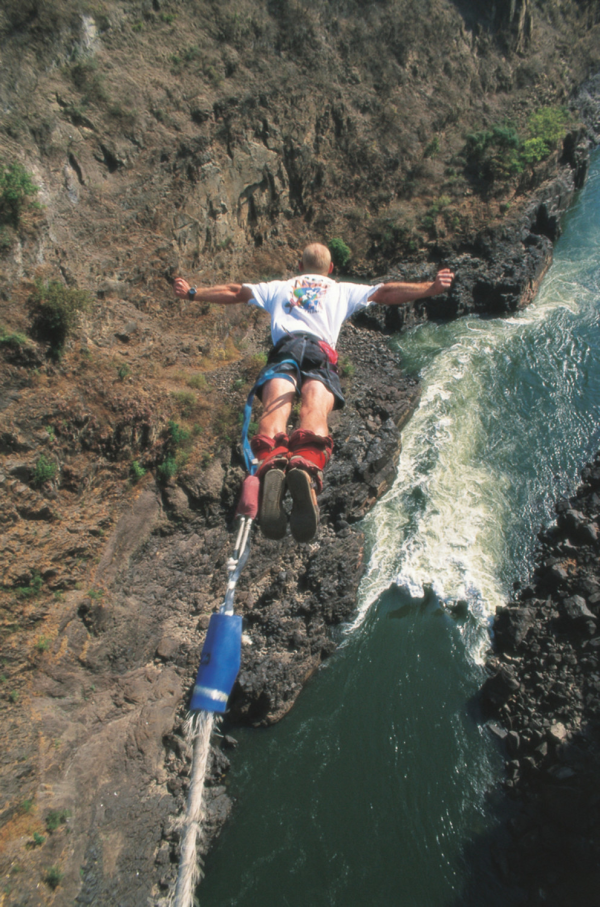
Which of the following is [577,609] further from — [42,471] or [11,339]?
[11,339]

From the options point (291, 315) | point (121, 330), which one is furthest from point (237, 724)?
point (121, 330)

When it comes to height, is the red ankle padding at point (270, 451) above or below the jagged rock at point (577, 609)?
above

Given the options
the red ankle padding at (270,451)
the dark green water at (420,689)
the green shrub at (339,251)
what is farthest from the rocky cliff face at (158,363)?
the red ankle padding at (270,451)

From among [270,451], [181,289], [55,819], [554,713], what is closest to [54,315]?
[181,289]

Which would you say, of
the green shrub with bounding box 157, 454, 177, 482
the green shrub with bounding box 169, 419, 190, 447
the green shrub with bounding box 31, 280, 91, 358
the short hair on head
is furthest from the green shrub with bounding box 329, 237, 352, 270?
the short hair on head

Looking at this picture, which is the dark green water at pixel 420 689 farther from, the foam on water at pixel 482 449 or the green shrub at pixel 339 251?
the green shrub at pixel 339 251

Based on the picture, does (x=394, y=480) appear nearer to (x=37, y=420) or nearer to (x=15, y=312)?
(x=37, y=420)
